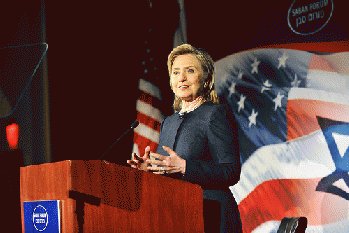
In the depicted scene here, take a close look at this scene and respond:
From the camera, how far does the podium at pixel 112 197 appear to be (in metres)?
0.87

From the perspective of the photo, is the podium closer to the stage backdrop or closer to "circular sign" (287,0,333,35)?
the stage backdrop

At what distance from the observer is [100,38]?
3.44m

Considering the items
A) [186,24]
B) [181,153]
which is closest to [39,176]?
[181,153]

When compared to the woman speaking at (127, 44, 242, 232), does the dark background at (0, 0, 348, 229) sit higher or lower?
higher

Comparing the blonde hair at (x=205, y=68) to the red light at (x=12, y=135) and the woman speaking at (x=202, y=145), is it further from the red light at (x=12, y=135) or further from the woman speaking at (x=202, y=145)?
the red light at (x=12, y=135)

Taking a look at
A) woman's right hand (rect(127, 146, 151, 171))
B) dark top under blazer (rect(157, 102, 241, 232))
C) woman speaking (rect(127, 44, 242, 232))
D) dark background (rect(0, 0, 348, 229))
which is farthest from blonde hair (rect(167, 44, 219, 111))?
dark background (rect(0, 0, 348, 229))

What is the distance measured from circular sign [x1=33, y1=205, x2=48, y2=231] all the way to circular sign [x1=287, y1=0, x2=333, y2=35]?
7.89ft

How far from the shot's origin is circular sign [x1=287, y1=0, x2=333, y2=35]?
102 inches

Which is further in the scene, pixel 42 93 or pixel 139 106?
pixel 139 106

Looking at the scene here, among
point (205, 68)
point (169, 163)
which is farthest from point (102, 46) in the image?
point (169, 163)

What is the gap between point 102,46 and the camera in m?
3.45

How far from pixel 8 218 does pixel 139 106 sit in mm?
2024

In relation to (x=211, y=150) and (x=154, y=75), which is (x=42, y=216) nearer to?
(x=211, y=150)

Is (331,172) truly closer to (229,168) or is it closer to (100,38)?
(229,168)
